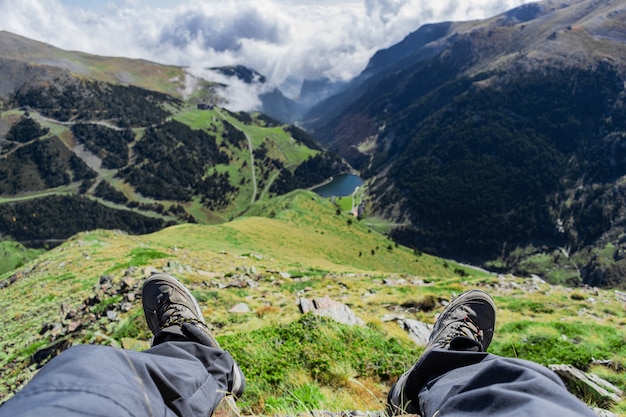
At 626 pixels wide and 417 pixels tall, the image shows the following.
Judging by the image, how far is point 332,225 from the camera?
62938 millimetres

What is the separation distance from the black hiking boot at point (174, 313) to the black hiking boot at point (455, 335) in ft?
5.89

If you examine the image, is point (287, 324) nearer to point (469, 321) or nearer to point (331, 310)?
point (331, 310)

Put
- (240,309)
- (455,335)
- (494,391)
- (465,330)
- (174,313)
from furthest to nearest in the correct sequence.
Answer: (240,309)
(174,313)
(465,330)
(455,335)
(494,391)

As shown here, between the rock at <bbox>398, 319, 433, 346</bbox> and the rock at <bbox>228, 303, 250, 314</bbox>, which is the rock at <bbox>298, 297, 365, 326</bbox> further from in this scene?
the rock at <bbox>228, 303, 250, 314</bbox>

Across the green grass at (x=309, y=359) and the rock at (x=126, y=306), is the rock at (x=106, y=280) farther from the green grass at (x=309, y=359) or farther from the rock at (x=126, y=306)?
the green grass at (x=309, y=359)

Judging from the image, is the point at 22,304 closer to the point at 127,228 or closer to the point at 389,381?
the point at 389,381

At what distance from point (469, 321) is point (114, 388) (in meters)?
4.63

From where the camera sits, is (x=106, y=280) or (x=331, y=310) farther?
(x=106, y=280)

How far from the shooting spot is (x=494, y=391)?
2258 millimetres

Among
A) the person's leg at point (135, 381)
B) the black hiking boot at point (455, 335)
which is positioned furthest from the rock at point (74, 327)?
the black hiking boot at point (455, 335)

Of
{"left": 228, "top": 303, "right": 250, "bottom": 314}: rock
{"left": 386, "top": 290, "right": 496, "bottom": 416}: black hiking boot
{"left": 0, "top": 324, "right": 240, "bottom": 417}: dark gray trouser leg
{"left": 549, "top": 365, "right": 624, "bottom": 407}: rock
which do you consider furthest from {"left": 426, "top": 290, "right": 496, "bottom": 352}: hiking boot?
{"left": 228, "top": 303, "right": 250, "bottom": 314}: rock

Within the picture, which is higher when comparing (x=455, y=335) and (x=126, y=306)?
(x=455, y=335)

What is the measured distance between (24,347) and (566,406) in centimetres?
1171

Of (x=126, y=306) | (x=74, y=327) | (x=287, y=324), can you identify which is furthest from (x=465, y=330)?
(x=74, y=327)
